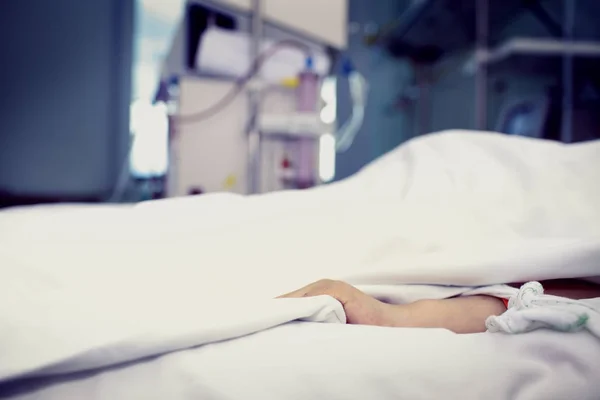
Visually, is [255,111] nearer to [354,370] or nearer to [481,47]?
[354,370]

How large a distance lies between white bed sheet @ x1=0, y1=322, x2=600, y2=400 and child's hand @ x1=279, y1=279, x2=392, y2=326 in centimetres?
5

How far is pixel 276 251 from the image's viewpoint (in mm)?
489

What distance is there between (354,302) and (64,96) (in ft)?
8.36

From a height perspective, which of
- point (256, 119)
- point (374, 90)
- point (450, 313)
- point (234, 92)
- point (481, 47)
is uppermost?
point (481, 47)

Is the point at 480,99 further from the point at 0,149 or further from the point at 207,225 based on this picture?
the point at 0,149

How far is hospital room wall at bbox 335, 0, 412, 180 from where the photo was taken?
10.6ft

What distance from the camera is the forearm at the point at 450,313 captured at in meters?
0.42

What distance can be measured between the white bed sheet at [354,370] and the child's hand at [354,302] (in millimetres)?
50

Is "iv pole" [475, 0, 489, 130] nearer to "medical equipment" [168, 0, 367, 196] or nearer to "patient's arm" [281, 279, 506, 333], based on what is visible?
"medical equipment" [168, 0, 367, 196]

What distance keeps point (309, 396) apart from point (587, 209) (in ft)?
1.60

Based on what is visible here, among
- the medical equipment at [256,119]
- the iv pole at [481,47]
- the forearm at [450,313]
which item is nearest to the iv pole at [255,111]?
the medical equipment at [256,119]

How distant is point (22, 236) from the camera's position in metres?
0.45

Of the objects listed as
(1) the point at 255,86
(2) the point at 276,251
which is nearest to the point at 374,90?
(1) the point at 255,86

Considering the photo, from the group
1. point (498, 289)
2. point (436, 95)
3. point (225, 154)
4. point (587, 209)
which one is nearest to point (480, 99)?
point (436, 95)
